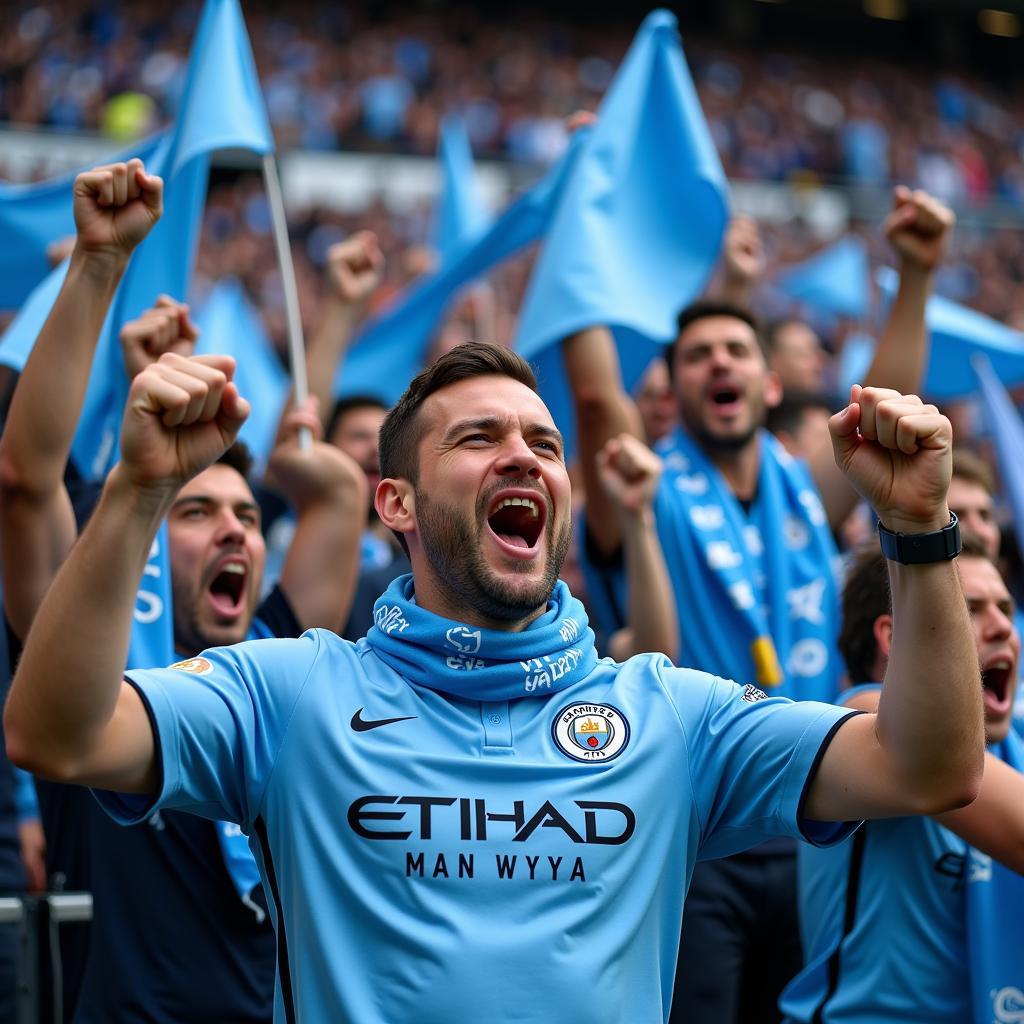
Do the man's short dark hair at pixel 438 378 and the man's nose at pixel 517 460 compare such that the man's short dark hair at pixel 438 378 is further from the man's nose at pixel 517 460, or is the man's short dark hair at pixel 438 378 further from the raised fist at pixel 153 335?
the raised fist at pixel 153 335

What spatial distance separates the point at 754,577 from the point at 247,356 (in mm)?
3142

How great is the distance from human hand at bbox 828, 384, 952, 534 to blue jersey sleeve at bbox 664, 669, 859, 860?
1.09 feet

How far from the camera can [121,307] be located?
3994 mm

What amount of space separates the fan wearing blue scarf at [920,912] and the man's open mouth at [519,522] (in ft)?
2.51

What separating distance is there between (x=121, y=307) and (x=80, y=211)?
1.20m

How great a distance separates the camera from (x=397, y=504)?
2561 millimetres

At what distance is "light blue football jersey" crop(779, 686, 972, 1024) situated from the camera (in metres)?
2.86

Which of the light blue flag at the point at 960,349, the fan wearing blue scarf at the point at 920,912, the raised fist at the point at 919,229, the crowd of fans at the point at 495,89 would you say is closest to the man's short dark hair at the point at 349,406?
the raised fist at the point at 919,229

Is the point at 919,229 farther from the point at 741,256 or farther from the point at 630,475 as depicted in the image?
the point at 630,475

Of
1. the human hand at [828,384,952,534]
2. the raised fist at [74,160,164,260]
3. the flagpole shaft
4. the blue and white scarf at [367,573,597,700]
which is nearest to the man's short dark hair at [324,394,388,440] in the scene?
the flagpole shaft

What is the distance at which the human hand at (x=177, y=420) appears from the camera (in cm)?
194

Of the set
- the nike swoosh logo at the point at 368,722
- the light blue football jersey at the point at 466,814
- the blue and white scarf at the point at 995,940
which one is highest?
the nike swoosh logo at the point at 368,722

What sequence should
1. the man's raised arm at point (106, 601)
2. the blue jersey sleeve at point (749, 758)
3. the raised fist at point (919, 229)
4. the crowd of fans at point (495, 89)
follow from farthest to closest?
1. the crowd of fans at point (495, 89)
2. the raised fist at point (919, 229)
3. the blue jersey sleeve at point (749, 758)
4. the man's raised arm at point (106, 601)

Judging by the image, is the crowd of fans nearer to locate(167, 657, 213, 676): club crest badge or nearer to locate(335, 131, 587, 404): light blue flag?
locate(335, 131, 587, 404): light blue flag
